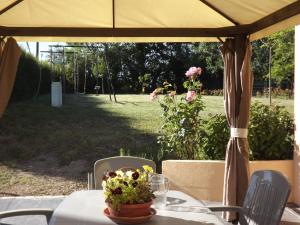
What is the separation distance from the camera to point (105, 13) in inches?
159

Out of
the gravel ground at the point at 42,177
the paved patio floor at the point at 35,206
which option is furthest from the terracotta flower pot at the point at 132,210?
the gravel ground at the point at 42,177

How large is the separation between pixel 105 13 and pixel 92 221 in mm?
2291

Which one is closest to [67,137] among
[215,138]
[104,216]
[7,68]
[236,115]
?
[215,138]

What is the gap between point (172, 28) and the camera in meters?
4.29

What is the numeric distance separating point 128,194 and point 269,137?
11.3ft

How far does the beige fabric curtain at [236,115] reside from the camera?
4191 millimetres

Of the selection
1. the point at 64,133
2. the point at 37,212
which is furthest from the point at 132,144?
the point at 37,212

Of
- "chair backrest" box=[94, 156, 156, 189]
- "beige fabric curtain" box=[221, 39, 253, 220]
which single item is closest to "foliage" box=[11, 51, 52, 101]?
"beige fabric curtain" box=[221, 39, 253, 220]

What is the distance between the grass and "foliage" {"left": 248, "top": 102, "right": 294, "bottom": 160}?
8.05 ft

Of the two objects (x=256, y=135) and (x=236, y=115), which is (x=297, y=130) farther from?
(x=236, y=115)

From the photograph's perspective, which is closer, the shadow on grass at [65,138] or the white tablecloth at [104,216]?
the white tablecloth at [104,216]

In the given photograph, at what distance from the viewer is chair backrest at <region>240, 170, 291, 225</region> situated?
2380 mm

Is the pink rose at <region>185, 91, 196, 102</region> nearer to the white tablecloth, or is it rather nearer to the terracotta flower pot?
the white tablecloth

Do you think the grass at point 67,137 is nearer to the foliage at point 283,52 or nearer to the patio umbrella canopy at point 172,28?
the foliage at point 283,52
